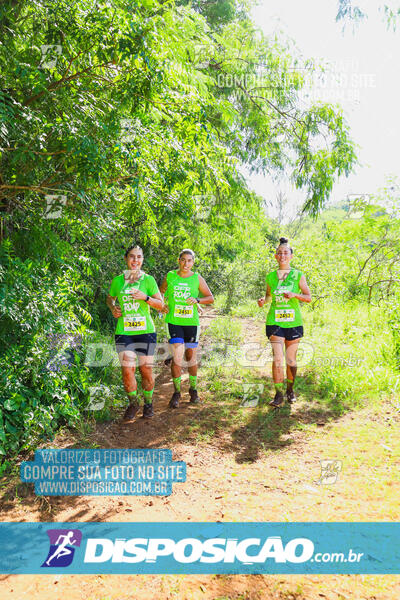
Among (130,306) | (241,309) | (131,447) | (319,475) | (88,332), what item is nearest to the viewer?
(319,475)

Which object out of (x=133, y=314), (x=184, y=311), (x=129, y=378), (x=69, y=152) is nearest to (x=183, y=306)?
(x=184, y=311)

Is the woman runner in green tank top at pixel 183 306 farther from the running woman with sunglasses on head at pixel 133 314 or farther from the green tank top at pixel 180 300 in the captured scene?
the running woman with sunglasses on head at pixel 133 314

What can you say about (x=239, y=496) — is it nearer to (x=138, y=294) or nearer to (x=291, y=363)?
(x=138, y=294)

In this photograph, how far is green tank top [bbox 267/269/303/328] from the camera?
546cm

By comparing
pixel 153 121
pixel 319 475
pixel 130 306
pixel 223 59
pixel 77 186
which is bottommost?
pixel 319 475

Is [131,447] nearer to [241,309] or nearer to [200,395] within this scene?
[200,395]

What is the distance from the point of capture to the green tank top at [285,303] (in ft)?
17.9

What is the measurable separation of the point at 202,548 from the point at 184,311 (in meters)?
2.85

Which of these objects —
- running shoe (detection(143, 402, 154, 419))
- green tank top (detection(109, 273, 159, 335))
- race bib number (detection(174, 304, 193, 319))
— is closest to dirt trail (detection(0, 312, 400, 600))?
running shoe (detection(143, 402, 154, 419))

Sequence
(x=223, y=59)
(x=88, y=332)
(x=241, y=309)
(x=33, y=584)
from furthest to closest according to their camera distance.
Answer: (x=241, y=309), (x=223, y=59), (x=88, y=332), (x=33, y=584)

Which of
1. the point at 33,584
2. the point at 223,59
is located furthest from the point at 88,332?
the point at 223,59

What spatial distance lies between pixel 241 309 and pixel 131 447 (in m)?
9.62

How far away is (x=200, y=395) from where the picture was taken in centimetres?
614

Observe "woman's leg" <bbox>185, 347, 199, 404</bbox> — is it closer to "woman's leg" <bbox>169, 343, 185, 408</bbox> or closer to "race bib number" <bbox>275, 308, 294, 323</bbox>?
"woman's leg" <bbox>169, 343, 185, 408</bbox>
